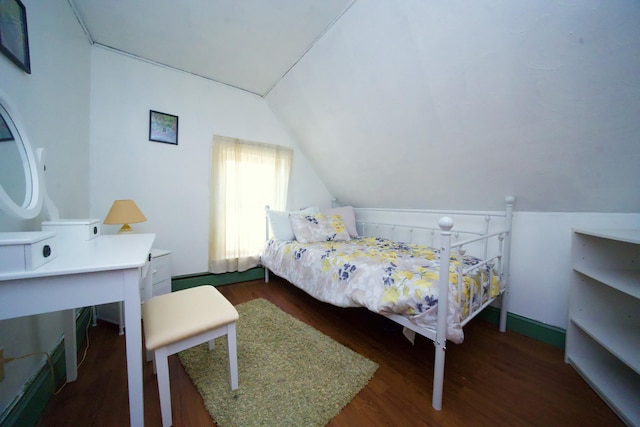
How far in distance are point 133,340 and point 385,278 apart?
1.16 meters

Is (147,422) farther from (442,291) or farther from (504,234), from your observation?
(504,234)

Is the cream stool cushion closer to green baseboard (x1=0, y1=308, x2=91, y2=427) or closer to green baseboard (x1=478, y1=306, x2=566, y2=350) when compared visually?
green baseboard (x1=0, y1=308, x2=91, y2=427)

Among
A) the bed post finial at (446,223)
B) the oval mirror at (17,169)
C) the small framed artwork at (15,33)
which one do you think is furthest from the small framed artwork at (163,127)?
the bed post finial at (446,223)

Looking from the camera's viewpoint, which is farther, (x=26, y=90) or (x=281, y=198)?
(x=281, y=198)

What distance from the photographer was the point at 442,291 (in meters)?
1.01

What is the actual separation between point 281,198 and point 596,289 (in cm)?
266

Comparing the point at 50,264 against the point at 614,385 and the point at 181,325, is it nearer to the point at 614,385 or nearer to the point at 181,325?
the point at 181,325

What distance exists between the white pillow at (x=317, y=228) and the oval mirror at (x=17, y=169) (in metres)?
1.70

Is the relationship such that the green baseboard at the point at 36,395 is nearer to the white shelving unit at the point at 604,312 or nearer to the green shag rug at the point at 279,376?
the green shag rug at the point at 279,376

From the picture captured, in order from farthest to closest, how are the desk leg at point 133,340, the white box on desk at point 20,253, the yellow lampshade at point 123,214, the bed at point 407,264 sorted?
the yellow lampshade at point 123,214 < the bed at point 407,264 < the desk leg at point 133,340 < the white box on desk at point 20,253

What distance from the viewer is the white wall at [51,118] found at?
88 centimetres

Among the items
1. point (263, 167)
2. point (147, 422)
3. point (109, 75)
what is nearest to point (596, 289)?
point (147, 422)

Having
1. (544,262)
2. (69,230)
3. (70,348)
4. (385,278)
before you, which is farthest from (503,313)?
(70,348)

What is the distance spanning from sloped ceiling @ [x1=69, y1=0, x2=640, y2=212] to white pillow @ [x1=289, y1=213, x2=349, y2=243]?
75 centimetres
